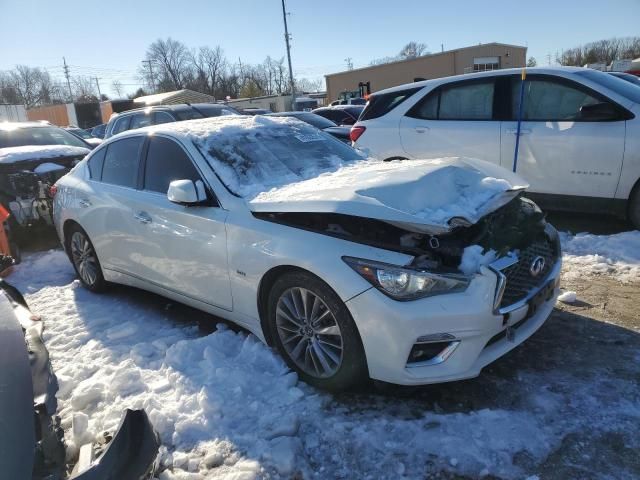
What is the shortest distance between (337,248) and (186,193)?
1.20 m

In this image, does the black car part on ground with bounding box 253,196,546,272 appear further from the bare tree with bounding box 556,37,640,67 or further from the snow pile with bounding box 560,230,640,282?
the bare tree with bounding box 556,37,640,67

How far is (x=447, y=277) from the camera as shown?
260 cm

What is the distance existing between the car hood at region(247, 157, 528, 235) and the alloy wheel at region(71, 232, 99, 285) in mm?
2427

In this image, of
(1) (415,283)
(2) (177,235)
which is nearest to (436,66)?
(2) (177,235)

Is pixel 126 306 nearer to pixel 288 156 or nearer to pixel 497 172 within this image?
pixel 288 156

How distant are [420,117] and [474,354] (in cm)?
457

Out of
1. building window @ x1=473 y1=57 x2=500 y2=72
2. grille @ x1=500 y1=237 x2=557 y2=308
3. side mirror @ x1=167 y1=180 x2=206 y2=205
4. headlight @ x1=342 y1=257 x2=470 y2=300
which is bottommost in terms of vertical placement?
grille @ x1=500 y1=237 x2=557 y2=308

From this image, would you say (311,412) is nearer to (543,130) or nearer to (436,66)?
(543,130)

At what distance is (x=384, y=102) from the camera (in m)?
7.04

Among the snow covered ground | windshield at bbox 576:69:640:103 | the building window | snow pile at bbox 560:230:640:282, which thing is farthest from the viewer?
the building window

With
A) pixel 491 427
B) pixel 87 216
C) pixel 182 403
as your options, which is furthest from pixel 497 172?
pixel 87 216

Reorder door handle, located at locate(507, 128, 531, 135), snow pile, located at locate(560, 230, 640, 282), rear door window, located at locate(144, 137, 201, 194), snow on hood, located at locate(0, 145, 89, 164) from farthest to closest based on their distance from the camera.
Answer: snow on hood, located at locate(0, 145, 89, 164) → door handle, located at locate(507, 128, 531, 135) → snow pile, located at locate(560, 230, 640, 282) → rear door window, located at locate(144, 137, 201, 194)

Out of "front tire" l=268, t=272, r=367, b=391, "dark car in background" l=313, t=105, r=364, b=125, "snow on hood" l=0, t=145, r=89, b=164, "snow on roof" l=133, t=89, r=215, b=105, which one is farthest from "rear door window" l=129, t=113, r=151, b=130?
"snow on roof" l=133, t=89, r=215, b=105

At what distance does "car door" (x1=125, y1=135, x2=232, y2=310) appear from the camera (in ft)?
11.3
